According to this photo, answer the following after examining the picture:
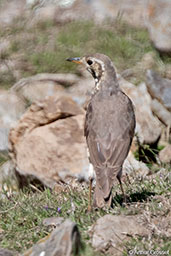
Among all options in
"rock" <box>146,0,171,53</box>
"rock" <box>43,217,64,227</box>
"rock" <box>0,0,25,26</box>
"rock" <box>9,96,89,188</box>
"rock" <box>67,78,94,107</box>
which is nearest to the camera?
"rock" <box>43,217,64,227</box>

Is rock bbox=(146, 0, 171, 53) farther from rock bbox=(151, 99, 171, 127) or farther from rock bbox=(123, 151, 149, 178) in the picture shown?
rock bbox=(123, 151, 149, 178)

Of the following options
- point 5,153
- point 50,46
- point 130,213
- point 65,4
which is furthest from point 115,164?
point 65,4

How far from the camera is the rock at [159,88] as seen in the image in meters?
12.5

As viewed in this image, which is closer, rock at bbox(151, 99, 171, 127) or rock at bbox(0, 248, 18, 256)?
rock at bbox(0, 248, 18, 256)

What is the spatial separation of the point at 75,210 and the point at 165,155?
13.4ft

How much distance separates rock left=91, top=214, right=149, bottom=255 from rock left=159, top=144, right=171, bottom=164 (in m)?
4.44

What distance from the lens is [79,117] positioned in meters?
11.5

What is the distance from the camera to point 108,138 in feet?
24.9

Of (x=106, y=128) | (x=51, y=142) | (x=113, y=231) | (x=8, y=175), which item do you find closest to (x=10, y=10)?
(x=8, y=175)

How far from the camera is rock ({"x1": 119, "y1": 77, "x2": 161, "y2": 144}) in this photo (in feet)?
37.9

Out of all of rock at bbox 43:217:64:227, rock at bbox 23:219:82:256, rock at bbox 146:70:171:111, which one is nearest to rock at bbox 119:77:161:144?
rock at bbox 146:70:171:111

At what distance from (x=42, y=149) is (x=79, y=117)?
38.2 inches

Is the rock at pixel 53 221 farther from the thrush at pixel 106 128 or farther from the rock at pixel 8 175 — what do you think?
the rock at pixel 8 175

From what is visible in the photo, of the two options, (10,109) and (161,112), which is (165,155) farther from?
(10,109)
